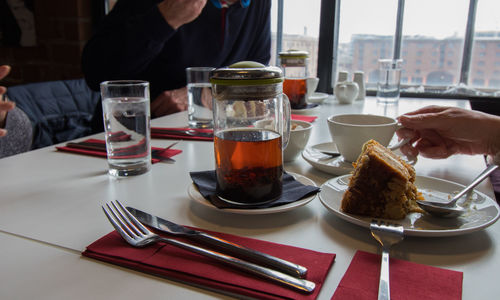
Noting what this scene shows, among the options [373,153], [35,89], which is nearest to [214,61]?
Answer: [35,89]

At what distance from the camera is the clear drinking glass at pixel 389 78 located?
6.16 ft

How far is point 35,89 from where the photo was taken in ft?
6.69

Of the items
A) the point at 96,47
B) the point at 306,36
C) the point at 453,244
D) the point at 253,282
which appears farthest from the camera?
the point at 306,36

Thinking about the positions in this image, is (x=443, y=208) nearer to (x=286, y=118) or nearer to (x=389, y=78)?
(x=286, y=118)

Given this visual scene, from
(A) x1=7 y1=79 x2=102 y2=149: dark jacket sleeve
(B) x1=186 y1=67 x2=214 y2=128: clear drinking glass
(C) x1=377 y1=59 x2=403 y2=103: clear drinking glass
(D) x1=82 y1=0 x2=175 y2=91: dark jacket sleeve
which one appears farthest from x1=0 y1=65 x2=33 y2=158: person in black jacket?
(C) x1=377 y1=59 x2=403 y2=103: clear drinking glass

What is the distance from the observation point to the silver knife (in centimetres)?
49

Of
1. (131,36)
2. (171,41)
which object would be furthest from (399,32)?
(131,36)

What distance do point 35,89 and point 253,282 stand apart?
1961mm

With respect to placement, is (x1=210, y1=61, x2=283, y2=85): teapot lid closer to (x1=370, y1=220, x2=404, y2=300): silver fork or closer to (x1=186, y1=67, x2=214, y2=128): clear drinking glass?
(x1=370, y1=220, x2=404, y2=300): silver fork

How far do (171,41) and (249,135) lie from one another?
4.69 ft

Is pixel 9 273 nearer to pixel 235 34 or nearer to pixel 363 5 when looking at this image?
pixel 235 34

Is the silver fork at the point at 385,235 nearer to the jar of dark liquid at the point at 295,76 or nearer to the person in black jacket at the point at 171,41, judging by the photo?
the jar of dark liquid at the point at 295,76

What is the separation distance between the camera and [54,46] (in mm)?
3045

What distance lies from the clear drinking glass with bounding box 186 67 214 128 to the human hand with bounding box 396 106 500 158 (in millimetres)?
634
